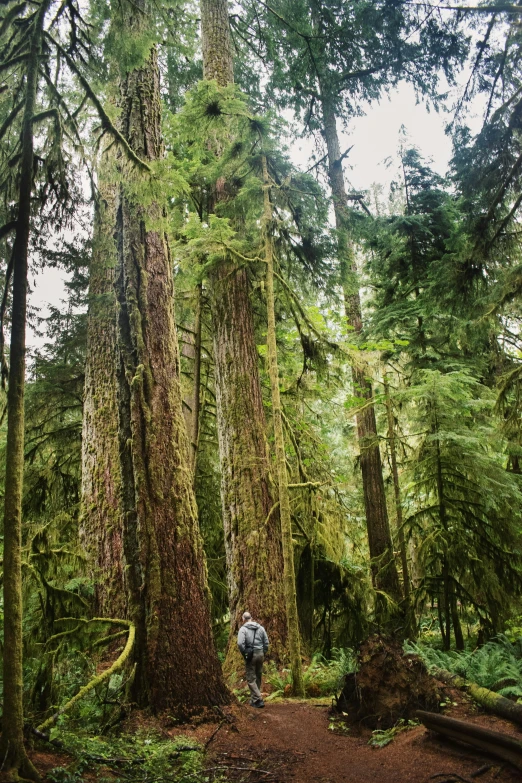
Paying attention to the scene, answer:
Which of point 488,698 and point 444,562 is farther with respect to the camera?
point 444,562

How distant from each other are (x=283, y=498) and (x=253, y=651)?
6.67ft

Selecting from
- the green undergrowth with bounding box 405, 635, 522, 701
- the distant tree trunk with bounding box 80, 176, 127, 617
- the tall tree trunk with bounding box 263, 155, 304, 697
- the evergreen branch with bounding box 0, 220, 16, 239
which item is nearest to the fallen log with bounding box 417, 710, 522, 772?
the green undergrowth with bounding box 405, 635, 522, 701

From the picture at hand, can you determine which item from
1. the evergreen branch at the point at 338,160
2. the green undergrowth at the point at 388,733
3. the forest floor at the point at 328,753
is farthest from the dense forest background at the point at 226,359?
the green undergrowth at the point at 388,733

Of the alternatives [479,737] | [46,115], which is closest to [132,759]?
[479,737]

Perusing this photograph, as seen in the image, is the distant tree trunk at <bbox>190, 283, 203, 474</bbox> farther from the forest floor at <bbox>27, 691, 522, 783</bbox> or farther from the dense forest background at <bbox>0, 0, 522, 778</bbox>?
the forest floor at <bbox>27, 691, 522, 783</bbox>

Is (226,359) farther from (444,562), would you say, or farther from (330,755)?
(330,755)

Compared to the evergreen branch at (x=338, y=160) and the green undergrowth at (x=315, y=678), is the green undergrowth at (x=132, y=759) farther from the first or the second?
the evergreen branch at (x=338, y=160)

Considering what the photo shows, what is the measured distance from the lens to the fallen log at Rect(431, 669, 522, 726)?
14.2ft

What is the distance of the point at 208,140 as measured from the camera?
9.84m

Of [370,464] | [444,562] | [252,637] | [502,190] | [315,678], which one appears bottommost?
[315,678]

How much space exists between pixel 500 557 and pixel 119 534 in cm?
644

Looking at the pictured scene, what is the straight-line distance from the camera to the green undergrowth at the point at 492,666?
203 inches

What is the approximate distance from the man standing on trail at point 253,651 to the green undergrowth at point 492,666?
2043mm

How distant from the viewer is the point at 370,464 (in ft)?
36.0
